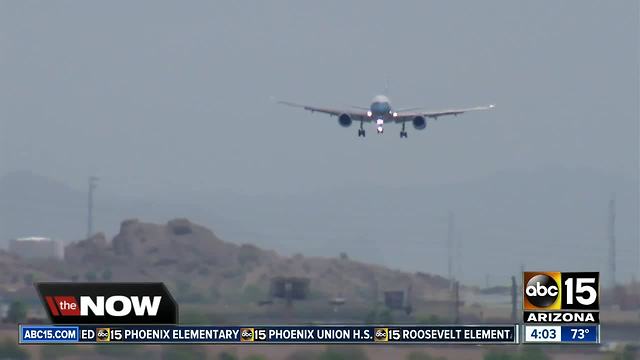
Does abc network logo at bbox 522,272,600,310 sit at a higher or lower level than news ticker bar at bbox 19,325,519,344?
higher

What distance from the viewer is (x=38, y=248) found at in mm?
165375

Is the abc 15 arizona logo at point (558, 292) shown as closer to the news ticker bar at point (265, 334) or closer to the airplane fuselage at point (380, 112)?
the news ticker bar at point (265, 334)

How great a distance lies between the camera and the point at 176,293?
129 metres

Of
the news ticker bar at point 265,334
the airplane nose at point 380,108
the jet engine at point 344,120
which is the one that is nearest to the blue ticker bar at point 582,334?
the news ticker bar at point 265,334

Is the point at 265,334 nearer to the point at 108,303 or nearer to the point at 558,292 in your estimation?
the point at 108,303

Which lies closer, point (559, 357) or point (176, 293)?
point (559, 357)

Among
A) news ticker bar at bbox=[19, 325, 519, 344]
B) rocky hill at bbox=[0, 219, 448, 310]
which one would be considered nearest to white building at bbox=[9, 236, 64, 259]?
rocky hill at bbox=[0, 219, 448, 310]

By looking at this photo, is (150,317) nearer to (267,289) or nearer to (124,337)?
(124,337)

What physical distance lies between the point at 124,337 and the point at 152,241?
4768cm

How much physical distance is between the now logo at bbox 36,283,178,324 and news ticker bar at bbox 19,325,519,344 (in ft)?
2.07

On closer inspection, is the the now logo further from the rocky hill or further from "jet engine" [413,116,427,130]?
"jet engine" [413,116,427,130]

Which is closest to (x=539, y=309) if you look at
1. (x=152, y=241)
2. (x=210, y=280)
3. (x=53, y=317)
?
(x=53, y=317)

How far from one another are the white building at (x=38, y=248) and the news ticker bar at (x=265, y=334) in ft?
159

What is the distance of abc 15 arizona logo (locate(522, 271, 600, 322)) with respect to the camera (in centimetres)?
10300
